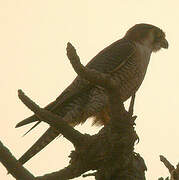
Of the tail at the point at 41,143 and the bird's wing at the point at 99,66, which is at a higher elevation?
the bird's wing at the point at 99,66

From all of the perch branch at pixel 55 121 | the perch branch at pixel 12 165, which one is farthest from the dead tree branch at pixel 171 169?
the perch branch at pixel 12 165

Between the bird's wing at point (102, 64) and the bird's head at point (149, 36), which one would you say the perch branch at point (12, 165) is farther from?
A: the bird's head at point (149, 36)

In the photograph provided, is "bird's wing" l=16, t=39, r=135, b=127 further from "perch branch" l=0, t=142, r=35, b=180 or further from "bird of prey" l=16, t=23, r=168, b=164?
"perch branch" l=0, t=142, r=35, b=180

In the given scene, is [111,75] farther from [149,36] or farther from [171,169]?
[171,169]

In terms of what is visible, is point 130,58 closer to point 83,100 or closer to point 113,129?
point 83,100

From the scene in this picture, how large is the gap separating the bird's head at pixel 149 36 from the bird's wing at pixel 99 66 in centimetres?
29

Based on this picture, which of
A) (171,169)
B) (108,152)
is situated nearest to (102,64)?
(108,152)

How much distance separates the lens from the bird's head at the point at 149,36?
8430 millimetres

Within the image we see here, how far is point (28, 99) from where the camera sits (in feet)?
14.5

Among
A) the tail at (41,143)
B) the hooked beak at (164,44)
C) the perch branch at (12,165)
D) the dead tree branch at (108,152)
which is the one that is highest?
the hooked beak at (164,44)

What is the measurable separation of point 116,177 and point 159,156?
0.49 metres

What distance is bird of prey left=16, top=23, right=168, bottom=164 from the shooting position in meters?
6.67

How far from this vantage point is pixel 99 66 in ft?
25.1

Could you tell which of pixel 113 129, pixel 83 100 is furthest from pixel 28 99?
pixel 83 100
